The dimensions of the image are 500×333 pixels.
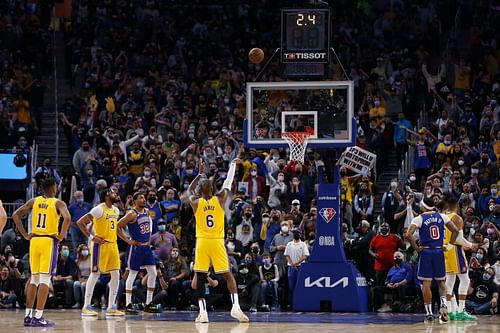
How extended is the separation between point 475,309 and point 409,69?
36.5 feet

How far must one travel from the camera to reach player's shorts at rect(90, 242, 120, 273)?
20.3m

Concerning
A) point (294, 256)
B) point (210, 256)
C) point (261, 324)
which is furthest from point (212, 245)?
point (294, 256)

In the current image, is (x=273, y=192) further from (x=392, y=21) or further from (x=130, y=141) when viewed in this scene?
(x=392, y=21)

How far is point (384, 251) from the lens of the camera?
23.4 metres

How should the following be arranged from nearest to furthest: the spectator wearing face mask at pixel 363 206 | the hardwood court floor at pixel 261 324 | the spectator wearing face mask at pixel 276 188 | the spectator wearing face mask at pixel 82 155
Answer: the hardwood court floor at pixel 261 324
the spectator wearing face mask at pixel 363 206
the spectator wearing face mask at pixel 276 188
the spectator wearing face mask at pixel 82 155

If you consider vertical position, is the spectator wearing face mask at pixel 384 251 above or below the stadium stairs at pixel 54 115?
below

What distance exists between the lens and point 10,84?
32.6m

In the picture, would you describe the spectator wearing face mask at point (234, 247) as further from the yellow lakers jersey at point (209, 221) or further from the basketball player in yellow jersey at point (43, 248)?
the basketball player in yellow jersey at point (43, 248)

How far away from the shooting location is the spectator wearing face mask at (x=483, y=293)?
22328 millimetres

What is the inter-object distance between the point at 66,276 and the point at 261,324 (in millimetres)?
7682

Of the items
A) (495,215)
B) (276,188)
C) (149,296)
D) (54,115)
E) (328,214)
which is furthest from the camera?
(54,115)

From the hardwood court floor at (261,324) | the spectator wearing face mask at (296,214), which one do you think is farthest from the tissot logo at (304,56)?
the hardwood court floor at (261,324)

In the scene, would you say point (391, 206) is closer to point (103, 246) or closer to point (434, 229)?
point (434, 229)

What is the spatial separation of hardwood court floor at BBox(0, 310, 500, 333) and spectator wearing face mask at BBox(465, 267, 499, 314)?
42.0 inches
